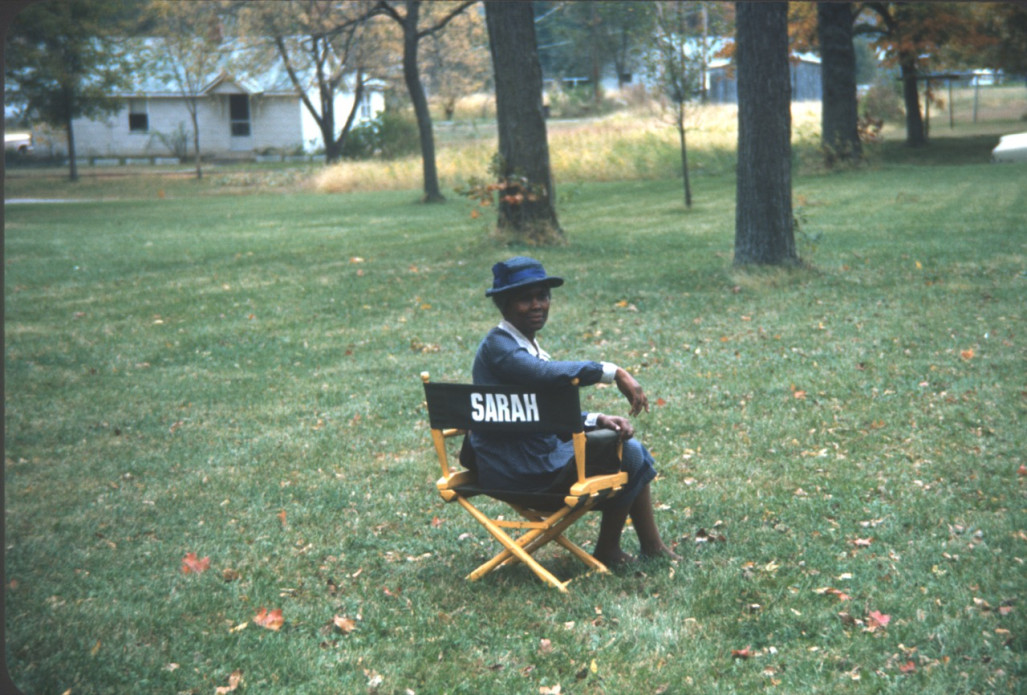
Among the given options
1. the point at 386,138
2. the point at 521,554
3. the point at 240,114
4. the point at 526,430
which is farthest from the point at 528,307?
the point at 240,114

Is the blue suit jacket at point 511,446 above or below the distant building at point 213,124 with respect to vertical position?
below

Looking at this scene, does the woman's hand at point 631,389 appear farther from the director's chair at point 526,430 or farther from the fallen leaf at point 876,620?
the fallen leaf at point 876,620

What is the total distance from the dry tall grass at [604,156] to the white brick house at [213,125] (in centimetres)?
1433

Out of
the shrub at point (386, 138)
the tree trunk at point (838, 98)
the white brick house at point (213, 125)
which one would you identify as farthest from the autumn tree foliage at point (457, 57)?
the tree trunk at point (838, 98)

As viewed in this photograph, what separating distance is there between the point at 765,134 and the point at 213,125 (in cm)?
4589

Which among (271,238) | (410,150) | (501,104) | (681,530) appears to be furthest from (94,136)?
(681,530)

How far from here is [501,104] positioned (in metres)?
17.4

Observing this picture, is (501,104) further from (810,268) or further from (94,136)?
(94,136)

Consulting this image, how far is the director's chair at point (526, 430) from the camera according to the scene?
16.4ft

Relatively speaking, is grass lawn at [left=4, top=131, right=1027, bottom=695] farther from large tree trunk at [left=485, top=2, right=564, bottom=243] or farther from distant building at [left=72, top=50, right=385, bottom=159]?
distant building at [left=72, top=50, right=385, bottom=159]

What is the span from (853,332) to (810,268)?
11.2ft

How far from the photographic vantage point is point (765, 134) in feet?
45.8

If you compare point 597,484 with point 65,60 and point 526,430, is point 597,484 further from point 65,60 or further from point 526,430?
point 65,60

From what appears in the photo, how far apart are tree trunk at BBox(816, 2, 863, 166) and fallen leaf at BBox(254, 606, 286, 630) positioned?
2721 cm
